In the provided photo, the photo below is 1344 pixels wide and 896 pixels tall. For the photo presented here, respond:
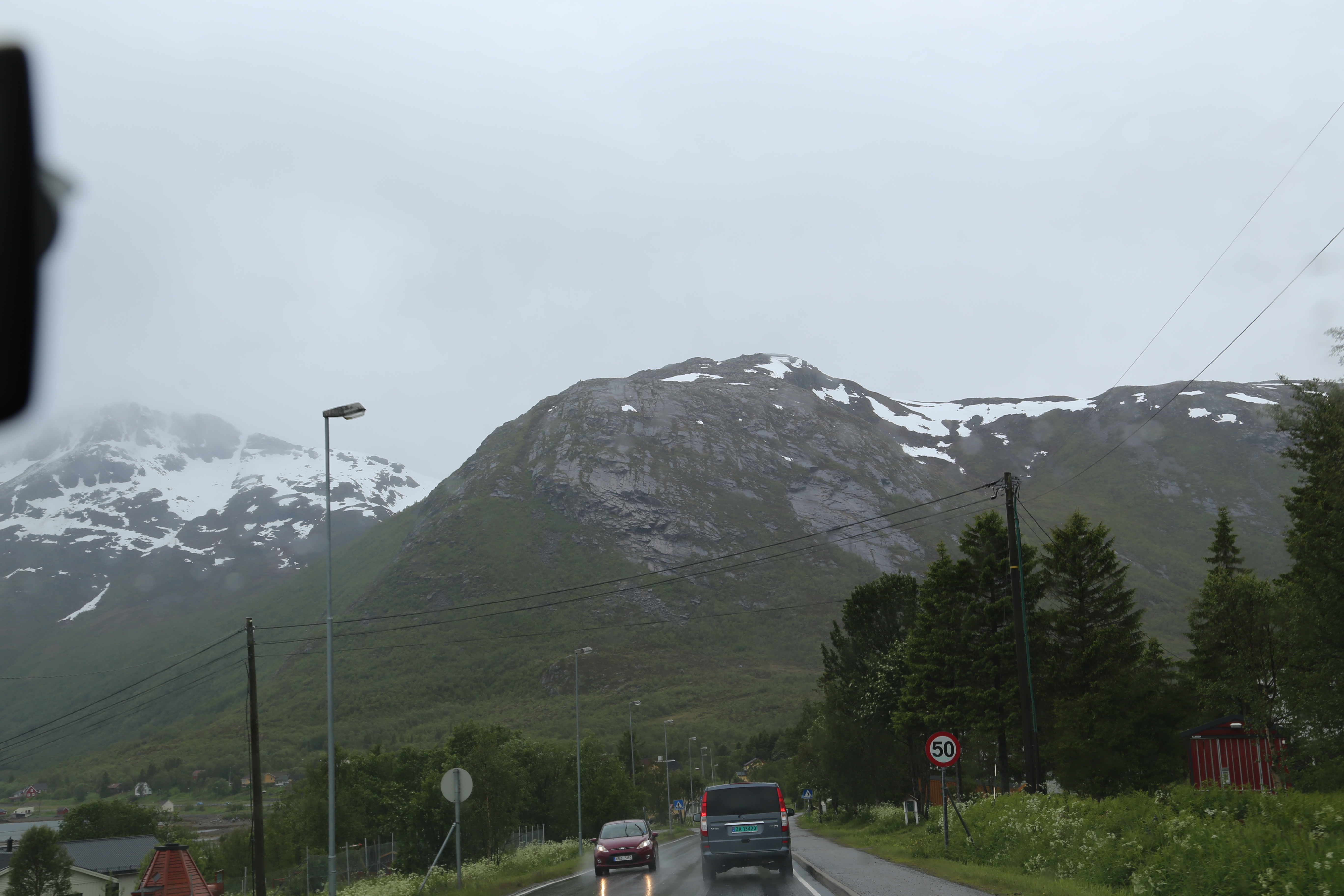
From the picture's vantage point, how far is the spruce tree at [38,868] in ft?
276

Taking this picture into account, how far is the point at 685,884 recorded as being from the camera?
78.8ft

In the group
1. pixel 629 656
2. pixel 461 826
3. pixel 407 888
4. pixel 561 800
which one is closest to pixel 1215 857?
pixel 407 888

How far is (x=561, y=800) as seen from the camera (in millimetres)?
70500

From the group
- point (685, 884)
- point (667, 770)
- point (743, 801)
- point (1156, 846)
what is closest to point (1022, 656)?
point (743, 801)

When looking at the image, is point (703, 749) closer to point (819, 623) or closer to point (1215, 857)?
point (819, 623)

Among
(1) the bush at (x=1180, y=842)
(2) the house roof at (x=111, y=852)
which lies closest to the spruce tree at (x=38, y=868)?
(2) the house roof at (x=111, y=852)

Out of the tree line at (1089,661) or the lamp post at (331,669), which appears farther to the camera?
the tree line at (1089,661)

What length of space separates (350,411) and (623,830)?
16.8 meters

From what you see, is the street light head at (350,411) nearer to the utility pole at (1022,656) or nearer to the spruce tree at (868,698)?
the utility pole at (1022,656)

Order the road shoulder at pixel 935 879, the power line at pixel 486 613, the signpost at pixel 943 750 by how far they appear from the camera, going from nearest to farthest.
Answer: the road shoulder at pixel 935 879 < the signpost at pixel 943 750 < the power line at pixel 486 613

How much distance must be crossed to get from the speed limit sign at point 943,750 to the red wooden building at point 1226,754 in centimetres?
1838

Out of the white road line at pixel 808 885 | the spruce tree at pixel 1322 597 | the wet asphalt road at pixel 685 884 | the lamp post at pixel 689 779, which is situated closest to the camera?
the white road line at pixel 808 885

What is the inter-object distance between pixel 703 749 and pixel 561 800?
75370 mm

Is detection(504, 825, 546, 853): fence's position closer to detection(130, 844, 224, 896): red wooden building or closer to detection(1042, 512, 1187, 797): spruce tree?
detection(130, 844, 224, 896): red wooden building
